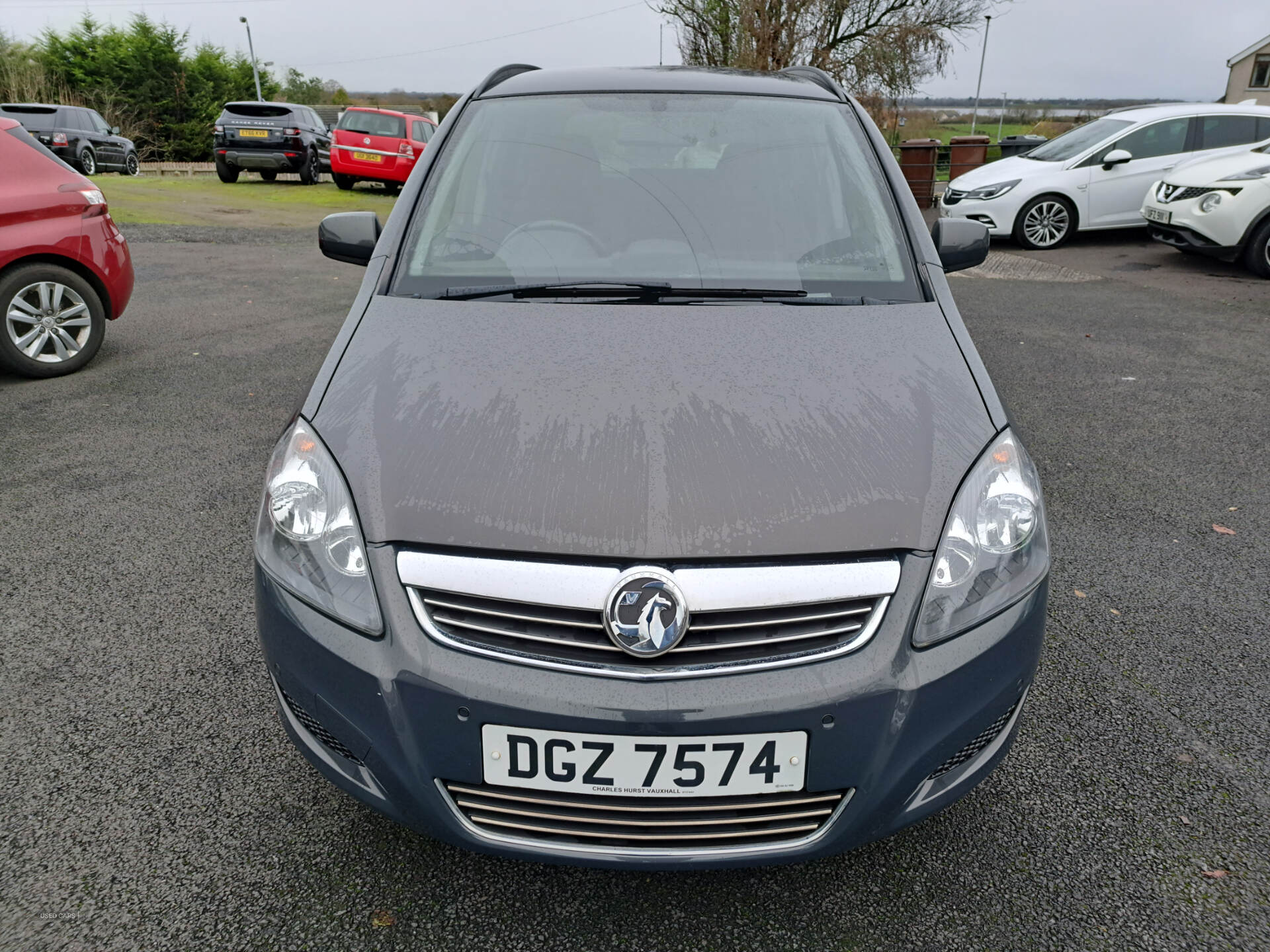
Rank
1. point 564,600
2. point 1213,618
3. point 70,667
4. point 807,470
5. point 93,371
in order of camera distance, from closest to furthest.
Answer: point 564,600 → point 807,470 → point 70,667 → point 1213,618 → point 93,371

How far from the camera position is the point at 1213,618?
305 centimetres

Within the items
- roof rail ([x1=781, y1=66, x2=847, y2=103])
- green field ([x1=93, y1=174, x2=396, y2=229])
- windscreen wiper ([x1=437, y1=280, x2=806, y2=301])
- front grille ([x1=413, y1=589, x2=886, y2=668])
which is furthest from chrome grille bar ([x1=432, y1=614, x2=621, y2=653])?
green field ([x1=93, y1=174, x2=396, y2=229])

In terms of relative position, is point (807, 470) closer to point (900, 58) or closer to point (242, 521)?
point (242, 521)

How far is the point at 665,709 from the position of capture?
155 centimetres

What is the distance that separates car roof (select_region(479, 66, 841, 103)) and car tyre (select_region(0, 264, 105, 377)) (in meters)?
3.95

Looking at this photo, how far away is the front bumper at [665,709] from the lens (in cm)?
157

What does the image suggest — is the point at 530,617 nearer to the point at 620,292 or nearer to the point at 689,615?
the point at 689,615

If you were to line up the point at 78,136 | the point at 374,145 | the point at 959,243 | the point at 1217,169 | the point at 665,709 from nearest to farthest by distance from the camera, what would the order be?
the point at 665,709, the point at 959,243, the point at 1217,169, the point at 374,145, the point at 78,136

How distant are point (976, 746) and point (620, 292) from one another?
4.47 ft

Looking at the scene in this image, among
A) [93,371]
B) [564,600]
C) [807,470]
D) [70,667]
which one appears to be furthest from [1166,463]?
[93,371]

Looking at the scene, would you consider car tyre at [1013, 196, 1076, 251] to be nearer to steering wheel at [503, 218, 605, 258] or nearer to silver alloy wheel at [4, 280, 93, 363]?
silver alloy wheel at [4, 280, 93, 363]

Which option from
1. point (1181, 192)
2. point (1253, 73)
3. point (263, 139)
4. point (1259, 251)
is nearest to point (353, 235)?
point (1181, 192)

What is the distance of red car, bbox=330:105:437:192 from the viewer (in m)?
17.4

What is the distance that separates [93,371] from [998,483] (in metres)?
5.94
